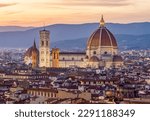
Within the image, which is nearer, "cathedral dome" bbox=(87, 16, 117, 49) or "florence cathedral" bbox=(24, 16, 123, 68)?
"florence cathedral" bbox=(24, 16, 123, 68)

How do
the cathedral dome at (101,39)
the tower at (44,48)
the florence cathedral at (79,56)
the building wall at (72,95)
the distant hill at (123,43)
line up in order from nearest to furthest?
the building wall at (72,95)
the tower at (44,48)
the florence cathedral at (79,56)
the cathedral dome at (101,39)
the distant hill at (123,43)

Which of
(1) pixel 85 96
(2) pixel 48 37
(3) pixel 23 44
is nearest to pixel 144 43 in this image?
(3) pixel 23 44

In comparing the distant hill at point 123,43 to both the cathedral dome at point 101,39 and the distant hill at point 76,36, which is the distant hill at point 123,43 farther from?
the cathedral dome at point 101,39

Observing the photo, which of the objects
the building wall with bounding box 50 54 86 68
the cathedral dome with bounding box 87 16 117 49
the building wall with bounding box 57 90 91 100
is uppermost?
the cathedral dome with bounding box 87 16 117 49

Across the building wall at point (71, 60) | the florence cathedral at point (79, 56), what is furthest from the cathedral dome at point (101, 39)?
the building wall at point (71, 60)

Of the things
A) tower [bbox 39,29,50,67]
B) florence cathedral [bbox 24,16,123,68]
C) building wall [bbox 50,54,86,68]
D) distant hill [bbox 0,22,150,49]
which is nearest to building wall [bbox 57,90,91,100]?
distant hill [bbox 0,22,150,49]

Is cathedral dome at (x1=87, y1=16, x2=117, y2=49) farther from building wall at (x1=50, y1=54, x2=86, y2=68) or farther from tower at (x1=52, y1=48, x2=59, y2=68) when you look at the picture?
tower at (x1=52, y1=48, x2=59, y2=68)
